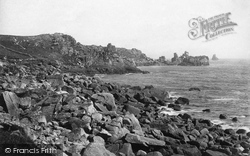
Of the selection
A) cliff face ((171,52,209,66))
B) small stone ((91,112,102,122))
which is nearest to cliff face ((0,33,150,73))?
small stone ((91,112,102,122))

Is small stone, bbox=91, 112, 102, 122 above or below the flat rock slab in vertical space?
above

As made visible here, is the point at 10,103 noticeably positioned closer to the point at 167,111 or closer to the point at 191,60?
the point at 167,111

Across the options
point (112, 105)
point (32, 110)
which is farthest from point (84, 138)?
point (112, 105)

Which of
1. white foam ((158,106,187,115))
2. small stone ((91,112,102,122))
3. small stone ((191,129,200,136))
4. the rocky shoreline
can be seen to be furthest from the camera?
white foam ((158,106,187,115))

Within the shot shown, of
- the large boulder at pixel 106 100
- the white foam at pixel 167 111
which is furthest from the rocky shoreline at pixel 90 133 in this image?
the white foam at pixel 167 111

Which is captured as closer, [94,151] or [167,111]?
[94,151]

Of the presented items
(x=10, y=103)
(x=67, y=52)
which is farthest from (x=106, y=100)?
(x=67, y=52)

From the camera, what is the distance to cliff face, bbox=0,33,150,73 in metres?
87.9

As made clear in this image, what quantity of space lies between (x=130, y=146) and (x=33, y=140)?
186 inches

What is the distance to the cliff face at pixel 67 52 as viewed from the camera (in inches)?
3461

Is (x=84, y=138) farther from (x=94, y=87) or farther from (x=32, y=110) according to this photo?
(x=94, y=87)

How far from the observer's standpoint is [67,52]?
339ft

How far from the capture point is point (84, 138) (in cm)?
1226

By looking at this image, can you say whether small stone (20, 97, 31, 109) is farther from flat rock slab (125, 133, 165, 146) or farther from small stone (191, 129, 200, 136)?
small stone (191, 129, 200, 136)
